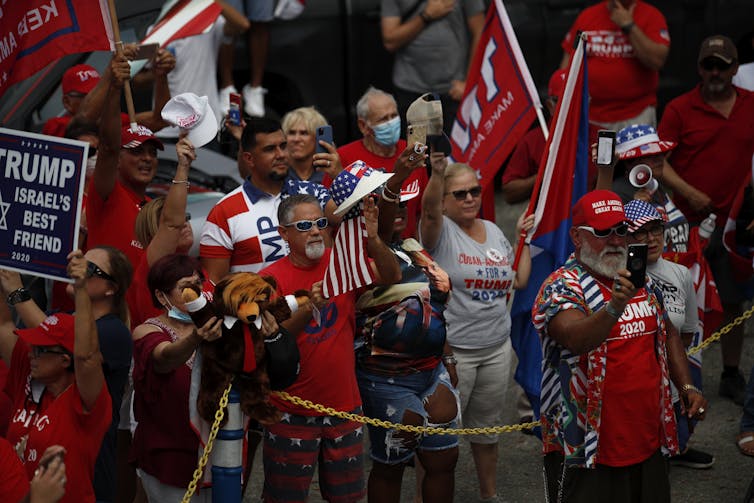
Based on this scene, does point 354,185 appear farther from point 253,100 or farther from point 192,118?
point 253,100

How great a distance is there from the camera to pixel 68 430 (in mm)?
5375

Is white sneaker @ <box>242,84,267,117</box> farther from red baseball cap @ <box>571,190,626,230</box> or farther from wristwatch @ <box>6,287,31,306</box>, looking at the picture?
red baseball cap @ <box>571,190,626,230</box>

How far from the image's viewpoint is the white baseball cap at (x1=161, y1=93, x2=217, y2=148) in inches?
272

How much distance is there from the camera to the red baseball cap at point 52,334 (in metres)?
5.39

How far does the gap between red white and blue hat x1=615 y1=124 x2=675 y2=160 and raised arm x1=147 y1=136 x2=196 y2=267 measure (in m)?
2.63

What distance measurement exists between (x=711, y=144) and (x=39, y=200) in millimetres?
5118

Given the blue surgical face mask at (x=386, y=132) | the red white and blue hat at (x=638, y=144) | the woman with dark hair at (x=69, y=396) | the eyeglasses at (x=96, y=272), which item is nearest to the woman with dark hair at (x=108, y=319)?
the eyeglasses at (x=96, y=272)

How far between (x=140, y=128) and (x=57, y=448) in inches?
112

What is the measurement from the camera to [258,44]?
11305 millimetres

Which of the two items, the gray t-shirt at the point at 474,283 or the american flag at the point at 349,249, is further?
the gray t-shirt at the point at 474,283

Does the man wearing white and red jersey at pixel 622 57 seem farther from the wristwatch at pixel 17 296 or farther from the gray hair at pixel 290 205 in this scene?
the wristwatch at pixel 17 296

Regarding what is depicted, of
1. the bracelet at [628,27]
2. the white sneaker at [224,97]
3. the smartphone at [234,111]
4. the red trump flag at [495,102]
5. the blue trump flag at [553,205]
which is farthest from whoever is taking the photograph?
the white sneaker at [224,97]

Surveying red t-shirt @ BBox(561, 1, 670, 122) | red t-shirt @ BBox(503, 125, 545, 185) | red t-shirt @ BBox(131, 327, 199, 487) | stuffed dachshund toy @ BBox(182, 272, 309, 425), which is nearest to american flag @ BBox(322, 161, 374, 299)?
stuffed dachshund toy @ BBox(182, 272, 309, 425)

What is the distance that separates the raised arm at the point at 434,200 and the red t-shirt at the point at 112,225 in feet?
4.86
